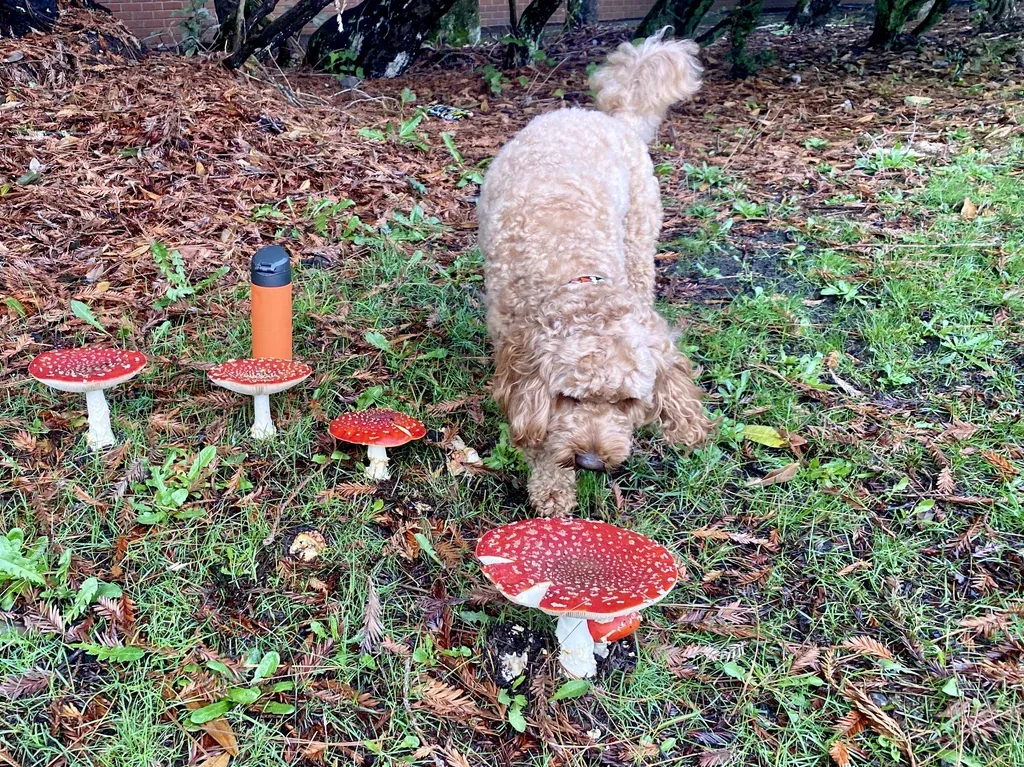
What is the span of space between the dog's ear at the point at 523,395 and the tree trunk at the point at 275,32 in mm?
5199

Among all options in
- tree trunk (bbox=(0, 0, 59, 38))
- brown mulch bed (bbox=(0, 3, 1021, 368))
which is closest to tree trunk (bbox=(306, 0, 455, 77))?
brown mulch bed (bbox=(0, 3, 1021, 368))

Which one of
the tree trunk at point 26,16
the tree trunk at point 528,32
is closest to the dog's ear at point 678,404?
the tree trunk at point 26,16

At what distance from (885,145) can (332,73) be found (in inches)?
240

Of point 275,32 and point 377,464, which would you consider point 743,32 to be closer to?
point 275,32

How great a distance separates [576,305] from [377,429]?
3.26ft

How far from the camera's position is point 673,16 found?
9.77 meters

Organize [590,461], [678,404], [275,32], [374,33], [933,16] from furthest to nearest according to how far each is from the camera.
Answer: [933,16] → [374,33] → [275,32] → [678,404] → [590,461]

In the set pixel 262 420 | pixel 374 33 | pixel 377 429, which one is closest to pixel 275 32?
pixel 374 33

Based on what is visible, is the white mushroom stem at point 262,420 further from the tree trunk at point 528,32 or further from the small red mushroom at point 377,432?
the tree trunk at point 528,32

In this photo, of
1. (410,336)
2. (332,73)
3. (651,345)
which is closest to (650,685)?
(651,345)

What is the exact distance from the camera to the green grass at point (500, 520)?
7.97 ft

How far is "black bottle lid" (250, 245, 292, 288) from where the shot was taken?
3.32 meters

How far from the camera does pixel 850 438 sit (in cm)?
357

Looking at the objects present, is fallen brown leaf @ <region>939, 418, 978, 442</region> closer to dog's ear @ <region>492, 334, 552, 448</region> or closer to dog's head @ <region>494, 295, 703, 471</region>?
dog's head @ <region>494, 295, 703, 471</region>
